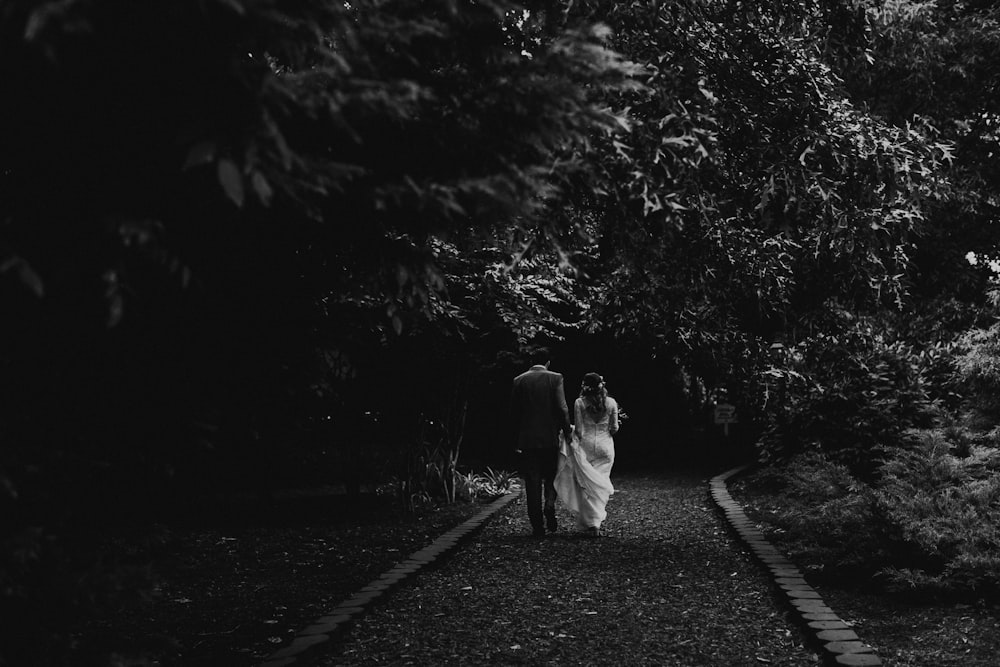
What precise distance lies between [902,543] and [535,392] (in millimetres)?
3840

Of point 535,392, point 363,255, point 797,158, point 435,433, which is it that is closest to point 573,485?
point 535,392

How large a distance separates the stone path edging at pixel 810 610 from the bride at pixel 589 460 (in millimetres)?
1335

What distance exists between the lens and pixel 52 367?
2773 millimetres

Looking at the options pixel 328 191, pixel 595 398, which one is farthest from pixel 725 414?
pixel 328 191

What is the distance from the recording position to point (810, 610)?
5.14 m

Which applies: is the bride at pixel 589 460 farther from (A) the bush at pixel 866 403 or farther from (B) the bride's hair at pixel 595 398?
(A) the bush at pixel 866 403

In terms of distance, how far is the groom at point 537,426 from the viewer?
28.9 ft

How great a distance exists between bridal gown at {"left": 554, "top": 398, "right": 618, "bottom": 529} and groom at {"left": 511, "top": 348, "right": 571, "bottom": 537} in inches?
10.2

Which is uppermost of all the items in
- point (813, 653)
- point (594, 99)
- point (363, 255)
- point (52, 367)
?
point (594, 99)

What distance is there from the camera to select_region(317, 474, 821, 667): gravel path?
4691 millimetres

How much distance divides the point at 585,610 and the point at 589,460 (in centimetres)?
384

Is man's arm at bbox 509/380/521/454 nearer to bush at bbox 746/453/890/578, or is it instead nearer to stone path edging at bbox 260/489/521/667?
stone path edging at bbox 260/489/521/667

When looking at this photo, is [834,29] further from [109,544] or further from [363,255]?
[109,544]

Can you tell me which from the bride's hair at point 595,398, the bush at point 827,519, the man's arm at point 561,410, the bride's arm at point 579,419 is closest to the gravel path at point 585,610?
the bush at point 827,519
